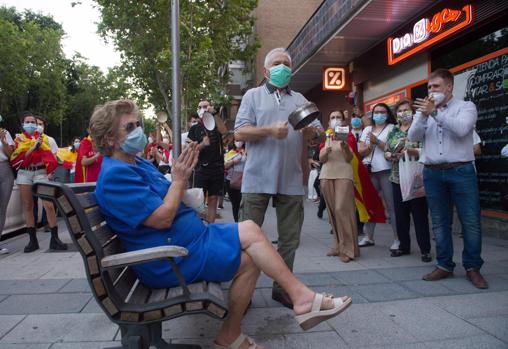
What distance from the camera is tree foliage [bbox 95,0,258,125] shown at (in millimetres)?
16781

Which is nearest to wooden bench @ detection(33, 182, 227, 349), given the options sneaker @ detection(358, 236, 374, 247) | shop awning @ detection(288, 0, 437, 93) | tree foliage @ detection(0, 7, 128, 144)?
sneaker @ detection(358, 236, 374, 247)

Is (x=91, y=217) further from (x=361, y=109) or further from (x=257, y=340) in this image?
(x=361, y=109)

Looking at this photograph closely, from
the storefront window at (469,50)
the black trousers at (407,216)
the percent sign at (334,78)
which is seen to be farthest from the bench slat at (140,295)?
the percent sign at (334,78)

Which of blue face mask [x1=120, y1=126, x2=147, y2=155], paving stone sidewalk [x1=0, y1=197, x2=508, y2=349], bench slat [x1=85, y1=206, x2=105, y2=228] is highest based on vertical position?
blue face mask [x1=120, y1=126, x2=147, y2=155]

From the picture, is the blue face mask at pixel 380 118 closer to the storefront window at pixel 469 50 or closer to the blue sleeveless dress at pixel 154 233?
the storefront window at pixel 469 50

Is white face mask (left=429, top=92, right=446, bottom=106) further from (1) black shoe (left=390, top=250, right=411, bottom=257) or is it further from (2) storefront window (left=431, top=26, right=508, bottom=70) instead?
(2) storefront window (left=431, top=26, right=508, bottom=70)

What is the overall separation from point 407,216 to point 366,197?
2.09 feet

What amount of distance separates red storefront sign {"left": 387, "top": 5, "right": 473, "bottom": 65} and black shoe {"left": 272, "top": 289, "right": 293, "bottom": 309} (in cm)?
548

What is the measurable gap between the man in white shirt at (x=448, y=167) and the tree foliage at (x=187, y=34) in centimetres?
1336

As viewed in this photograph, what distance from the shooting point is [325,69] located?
40.3 ft

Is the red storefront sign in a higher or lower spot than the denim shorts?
higher

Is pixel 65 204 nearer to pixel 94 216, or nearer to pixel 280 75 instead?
pixel 94 216

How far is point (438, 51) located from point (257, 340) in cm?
702

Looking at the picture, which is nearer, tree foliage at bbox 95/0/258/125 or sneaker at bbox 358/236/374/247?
sneaker at bbox 358/236/374/247
